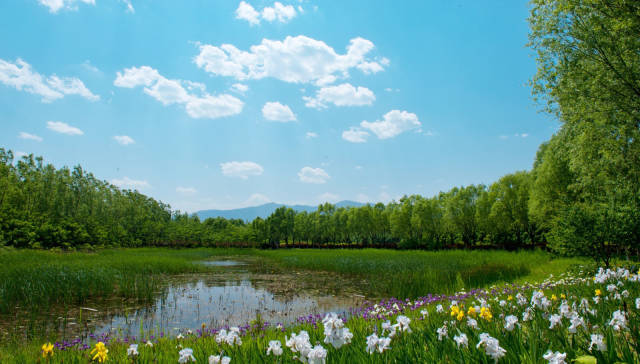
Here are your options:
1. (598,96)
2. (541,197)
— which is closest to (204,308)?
(598,96)

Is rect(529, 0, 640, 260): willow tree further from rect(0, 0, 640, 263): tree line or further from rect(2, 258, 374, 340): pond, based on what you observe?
rect(2, 258, 374, 340): pond

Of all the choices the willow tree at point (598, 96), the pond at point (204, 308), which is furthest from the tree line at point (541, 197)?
the pond at point (204, 308)

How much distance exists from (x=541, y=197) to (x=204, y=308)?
33629 millimetres

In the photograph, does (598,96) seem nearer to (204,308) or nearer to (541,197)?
(204,308)

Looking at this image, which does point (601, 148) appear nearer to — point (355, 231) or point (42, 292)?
point (42, 292)

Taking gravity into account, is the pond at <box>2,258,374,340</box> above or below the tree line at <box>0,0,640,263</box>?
below

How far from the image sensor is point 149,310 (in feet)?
39.6

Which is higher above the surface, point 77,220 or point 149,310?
point 77,220

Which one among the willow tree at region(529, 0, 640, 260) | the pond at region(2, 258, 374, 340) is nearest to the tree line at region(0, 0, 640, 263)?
the willow tree at region(529, 0, 640, 260)

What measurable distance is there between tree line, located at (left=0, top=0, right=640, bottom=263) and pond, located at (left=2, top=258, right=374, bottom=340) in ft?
36.9

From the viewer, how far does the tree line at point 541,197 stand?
13336 mm

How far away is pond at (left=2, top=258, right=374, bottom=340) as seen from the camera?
31.8 feet

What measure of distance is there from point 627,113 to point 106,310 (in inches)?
874

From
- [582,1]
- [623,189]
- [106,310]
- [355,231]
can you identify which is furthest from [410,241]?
[106,310]
